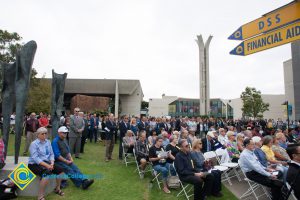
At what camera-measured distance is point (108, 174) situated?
6926 mm

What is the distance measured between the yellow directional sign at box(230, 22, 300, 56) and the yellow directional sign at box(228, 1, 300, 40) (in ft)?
0.28

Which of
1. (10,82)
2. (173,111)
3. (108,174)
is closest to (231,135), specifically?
(108,174)

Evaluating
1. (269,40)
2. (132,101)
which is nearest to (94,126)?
(269,40)

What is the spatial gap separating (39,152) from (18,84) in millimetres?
2140

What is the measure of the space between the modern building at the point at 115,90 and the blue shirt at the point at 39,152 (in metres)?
30.1

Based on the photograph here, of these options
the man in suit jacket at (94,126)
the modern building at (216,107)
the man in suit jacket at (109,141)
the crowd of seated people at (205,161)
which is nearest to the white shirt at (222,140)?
the crowd of seated people at (205,161)

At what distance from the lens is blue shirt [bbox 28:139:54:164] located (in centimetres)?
496

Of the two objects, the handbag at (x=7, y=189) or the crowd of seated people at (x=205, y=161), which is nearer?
the handbag at (x=7, y=189)

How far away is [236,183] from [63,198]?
4.73 meters

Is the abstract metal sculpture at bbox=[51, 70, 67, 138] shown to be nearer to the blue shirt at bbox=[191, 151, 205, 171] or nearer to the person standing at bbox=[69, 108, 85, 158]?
the person standing at bbox=[69, 108, 85, 158]

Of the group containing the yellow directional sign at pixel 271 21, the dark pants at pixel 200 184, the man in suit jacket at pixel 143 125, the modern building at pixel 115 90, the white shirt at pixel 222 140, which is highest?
the modern building at pixel 115 90

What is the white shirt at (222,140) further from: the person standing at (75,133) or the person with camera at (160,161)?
the person standing at (75,133)

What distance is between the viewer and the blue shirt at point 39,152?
16.3ft

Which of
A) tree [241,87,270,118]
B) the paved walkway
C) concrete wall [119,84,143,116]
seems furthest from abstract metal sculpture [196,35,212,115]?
the paved walkway
